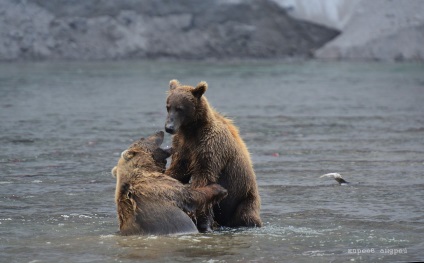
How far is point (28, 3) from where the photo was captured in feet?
112

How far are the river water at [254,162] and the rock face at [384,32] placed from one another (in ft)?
15.7

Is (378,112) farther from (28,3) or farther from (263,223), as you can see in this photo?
(28,3)

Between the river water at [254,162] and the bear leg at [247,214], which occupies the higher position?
the bear leg at [247,214]

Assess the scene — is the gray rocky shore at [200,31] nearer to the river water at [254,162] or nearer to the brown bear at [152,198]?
the river water at [254,162]

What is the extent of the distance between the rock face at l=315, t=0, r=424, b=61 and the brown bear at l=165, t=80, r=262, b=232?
84.4 feet

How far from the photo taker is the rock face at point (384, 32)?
1350 inches

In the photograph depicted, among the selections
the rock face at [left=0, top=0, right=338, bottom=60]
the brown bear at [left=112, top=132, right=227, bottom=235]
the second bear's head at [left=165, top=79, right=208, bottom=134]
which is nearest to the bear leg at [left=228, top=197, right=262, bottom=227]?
the brown bear at [left=112, top=132, right=227, bottom=235]

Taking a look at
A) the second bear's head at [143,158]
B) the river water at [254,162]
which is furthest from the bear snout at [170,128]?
the river water at [254,162]

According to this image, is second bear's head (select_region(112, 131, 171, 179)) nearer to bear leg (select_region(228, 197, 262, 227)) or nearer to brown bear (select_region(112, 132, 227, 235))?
brown bear (select_region(112, 132, 227, 235))

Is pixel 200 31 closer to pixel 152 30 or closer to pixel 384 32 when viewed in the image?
pixel 152 30

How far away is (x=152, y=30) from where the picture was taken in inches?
1371

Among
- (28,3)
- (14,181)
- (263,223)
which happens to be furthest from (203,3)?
(263,223)

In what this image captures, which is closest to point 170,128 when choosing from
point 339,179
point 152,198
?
point 152,198

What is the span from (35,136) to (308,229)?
8.24 m
